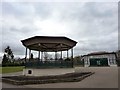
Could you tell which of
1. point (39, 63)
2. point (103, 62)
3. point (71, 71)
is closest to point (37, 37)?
point (39, 63)

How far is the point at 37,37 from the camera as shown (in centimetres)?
1633

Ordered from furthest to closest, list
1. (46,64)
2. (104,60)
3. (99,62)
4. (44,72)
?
1. (104,60)
2. (99,62)
3. (46,64)
4. (44,72)

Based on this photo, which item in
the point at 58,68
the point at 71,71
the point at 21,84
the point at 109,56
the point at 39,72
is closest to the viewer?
the point at 21,84

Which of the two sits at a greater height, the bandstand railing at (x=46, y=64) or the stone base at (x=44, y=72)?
the bandstand railing at (x=46, y=64)

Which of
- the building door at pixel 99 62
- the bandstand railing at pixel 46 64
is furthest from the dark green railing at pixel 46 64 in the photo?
the building door at pixel 99 62

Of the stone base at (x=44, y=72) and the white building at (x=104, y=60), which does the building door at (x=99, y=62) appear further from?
the stone base at (x=44, y=72)

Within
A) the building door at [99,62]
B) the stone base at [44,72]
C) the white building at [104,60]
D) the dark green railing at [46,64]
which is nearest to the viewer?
the stone base at [44,72]

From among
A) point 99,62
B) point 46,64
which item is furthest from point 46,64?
point 99,62

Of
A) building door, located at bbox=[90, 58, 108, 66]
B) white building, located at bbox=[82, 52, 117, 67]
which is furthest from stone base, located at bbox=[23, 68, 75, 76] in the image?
white building, located at bbox=[82, 52, 117, 67]

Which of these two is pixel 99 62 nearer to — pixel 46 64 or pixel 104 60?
pixel 104 60

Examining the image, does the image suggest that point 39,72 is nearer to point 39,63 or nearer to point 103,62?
point 39,63

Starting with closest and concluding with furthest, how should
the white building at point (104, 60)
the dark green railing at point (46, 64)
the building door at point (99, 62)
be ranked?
the dark green railing at point (46, 64), the building door at point (99, 62), the white building at point (104, 60)

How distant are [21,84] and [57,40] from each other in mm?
6962

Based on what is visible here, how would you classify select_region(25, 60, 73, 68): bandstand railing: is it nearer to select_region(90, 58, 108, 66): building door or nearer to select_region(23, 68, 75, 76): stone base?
select_region(23, 68, 75, 76): stone base
